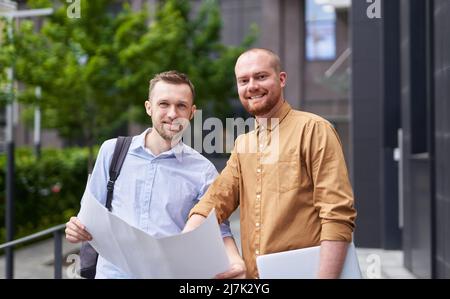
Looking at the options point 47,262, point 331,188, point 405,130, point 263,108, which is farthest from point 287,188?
point 47,262

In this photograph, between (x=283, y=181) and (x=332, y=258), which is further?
(x=283, y=181)

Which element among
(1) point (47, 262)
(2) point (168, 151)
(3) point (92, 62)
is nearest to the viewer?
(2) point (168, 151)

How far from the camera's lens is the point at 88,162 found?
574 inches

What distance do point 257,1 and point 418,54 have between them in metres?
21.5

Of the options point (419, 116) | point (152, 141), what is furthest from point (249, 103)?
point (419, 116)

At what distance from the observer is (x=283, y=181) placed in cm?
176

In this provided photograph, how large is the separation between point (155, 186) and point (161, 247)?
39 cm

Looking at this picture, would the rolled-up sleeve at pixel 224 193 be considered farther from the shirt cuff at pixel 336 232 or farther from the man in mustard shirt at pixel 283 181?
the shirt cuff at pixel 336 232

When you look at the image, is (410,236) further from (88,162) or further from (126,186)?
(88,162)

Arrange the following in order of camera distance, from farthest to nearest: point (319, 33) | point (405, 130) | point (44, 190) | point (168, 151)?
point (319, 33) → point (44, 190) → point (405, 130) → point (168, 151)

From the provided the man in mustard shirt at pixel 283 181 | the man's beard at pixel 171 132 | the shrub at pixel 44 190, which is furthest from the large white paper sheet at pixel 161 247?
the shrub at pixel 44 190

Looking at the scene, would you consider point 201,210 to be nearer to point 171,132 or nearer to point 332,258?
point 171,132

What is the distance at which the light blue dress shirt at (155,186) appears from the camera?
79.5 inches

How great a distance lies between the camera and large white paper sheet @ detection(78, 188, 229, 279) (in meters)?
1.66
